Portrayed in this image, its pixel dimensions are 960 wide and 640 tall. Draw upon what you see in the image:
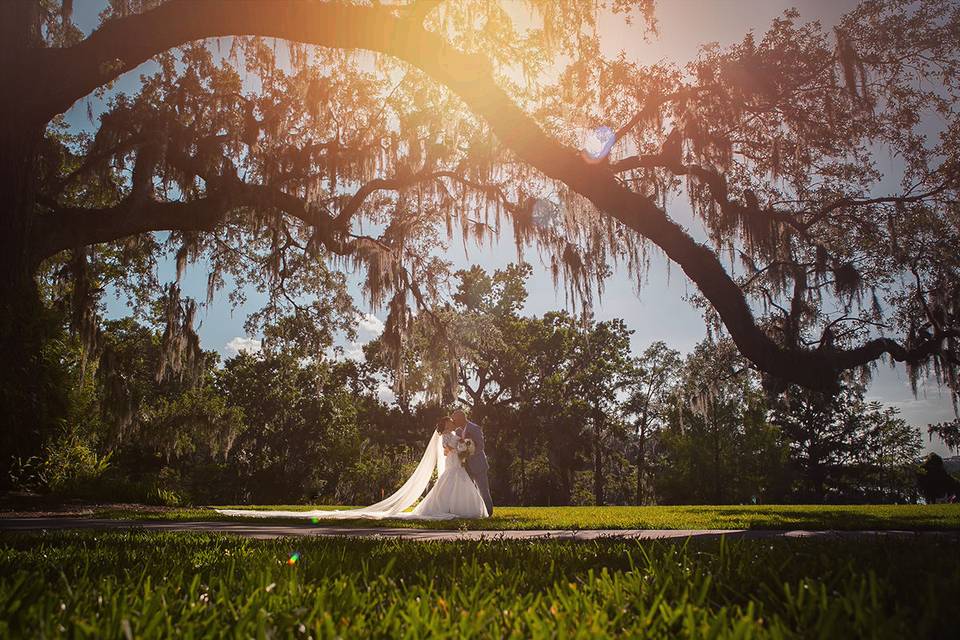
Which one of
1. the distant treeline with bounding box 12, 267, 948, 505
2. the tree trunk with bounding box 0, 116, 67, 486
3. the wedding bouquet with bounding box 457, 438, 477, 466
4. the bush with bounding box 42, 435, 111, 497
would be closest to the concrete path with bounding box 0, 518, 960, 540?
the tree trunk with bounding box 0, 116, 67, 486

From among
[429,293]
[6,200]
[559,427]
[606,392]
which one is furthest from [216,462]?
[6,200]

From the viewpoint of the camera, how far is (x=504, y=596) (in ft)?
6.56

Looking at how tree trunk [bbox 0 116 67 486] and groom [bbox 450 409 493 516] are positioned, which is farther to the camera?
groom [bbox 450 409 493 516]

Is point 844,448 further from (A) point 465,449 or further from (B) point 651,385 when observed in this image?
(A) point 465,449

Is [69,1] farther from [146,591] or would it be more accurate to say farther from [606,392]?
[606,392]

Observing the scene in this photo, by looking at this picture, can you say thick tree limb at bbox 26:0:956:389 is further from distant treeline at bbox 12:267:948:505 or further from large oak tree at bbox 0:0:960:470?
distant treeline at bbox 12:267:948:505

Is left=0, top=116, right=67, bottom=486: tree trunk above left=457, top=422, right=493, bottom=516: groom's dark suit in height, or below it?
above

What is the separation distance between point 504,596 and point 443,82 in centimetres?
687

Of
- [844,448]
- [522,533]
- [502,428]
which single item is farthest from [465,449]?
[844,448]

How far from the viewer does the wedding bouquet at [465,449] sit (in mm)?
12234

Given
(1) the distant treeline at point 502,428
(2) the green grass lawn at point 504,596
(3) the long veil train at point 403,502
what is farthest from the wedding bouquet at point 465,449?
(1) the distant treeline at point 502,428

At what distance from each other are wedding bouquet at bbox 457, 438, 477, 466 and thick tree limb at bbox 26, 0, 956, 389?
6626 mm

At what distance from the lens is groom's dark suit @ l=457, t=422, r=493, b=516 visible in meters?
12.0

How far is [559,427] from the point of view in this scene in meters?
38.2
